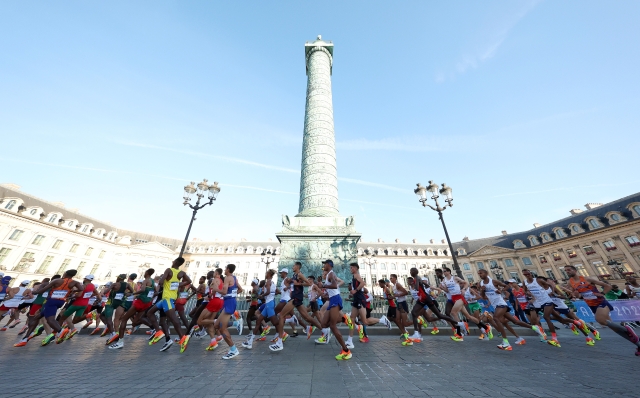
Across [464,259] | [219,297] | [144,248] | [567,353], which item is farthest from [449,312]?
[144,248]

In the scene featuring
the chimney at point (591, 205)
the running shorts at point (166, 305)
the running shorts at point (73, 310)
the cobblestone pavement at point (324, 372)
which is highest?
→ the chimney at point (591, 205)

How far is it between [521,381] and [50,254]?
49.9 metres

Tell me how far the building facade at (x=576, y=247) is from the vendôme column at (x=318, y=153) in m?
33.9

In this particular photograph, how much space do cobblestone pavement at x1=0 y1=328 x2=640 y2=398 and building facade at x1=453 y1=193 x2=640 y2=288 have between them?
35327 millimetres

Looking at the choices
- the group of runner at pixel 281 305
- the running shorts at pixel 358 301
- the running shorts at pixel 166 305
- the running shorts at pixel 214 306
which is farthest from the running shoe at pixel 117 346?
the running shorts at pixel 358 301

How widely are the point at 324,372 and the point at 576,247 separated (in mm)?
46646

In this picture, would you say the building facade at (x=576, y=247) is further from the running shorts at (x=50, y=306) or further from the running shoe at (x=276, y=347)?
the running shorts at (x=50, y=306)

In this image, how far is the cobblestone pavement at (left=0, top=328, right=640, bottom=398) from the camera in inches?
114

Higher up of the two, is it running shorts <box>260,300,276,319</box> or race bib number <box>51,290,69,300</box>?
race bib number <box>51,290,69,300</box>

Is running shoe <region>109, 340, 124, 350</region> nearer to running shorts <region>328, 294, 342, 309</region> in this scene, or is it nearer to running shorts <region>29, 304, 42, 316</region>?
running shorts <region>29, 304, 42, 316</region>

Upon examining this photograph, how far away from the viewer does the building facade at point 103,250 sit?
3091 centimetres

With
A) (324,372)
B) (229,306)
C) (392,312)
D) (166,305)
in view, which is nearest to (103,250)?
(166,305)

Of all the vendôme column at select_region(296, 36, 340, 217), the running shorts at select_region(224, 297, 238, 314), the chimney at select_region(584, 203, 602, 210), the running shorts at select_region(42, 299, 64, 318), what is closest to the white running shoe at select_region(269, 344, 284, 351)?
the running shorts at select_region(224, 297, 238, 314)

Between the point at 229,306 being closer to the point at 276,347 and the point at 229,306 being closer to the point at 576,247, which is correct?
the point at 276,347
